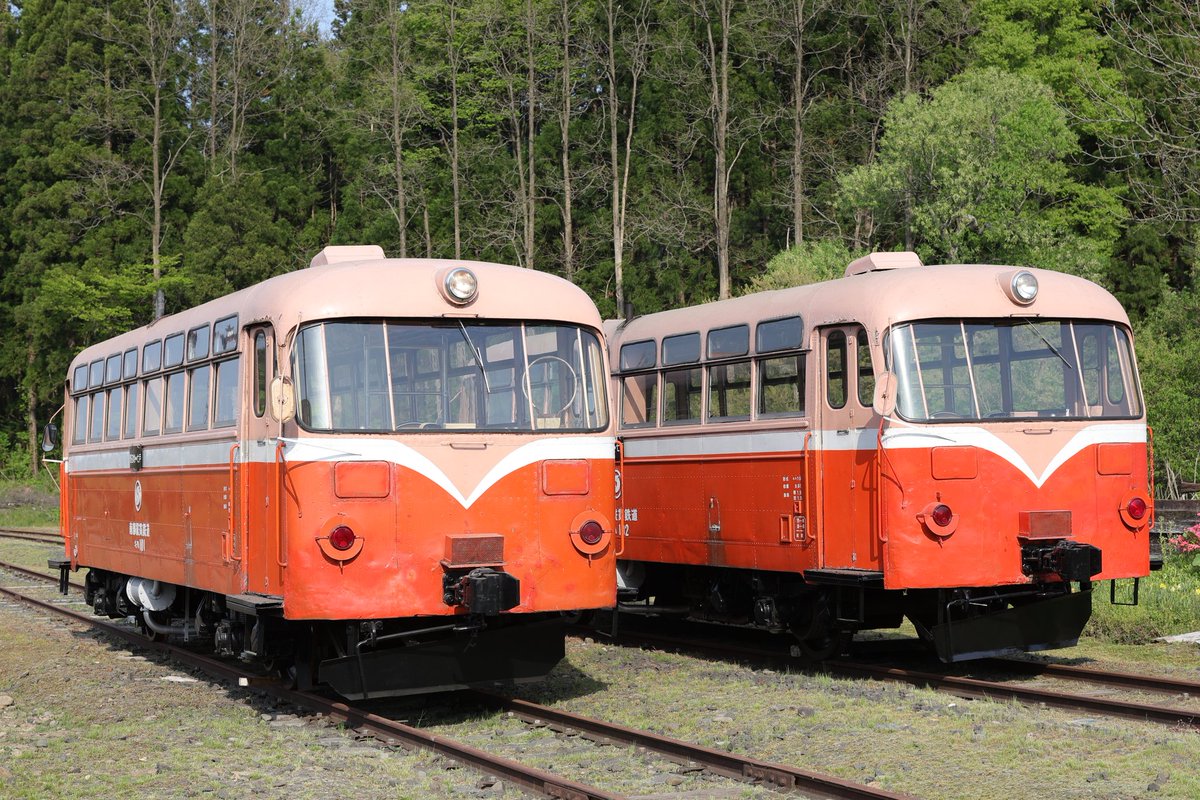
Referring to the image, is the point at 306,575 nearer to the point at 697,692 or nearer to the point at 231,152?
the point at 697,692

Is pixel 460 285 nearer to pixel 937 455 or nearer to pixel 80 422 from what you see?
pixel 937 455

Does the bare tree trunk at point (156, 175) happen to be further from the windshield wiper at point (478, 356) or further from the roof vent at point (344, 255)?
the windshield wiper at point (478, 356)

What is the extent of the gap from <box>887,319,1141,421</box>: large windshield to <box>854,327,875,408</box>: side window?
0.24 metres

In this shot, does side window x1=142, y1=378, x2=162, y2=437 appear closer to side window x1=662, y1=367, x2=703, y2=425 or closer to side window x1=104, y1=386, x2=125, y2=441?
side window x1=104, y1=386, x2=125, y2=441

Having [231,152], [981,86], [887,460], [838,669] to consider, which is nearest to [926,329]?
[887,460]

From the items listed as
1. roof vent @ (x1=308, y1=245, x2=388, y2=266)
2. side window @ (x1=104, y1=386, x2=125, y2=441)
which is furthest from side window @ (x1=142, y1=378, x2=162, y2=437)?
roof vent @ (x1=308, y1=245, x2=388, y2=266)

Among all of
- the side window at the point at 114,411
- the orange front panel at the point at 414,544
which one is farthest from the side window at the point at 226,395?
the side window at the point at 114,411

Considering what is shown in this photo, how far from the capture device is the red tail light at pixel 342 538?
391 inches

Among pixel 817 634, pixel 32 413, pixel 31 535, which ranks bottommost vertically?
pixel 817 634

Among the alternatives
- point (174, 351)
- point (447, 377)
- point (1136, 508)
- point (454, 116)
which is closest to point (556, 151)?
point (454, 116)

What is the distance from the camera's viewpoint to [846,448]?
39.2 ft

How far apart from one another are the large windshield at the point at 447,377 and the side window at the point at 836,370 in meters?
2.12

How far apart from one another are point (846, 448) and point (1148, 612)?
4.61 meters

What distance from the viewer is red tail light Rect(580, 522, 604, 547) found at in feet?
35.4
